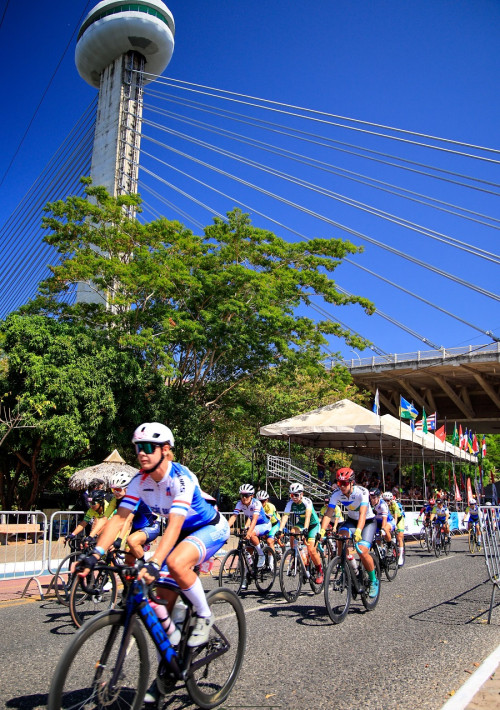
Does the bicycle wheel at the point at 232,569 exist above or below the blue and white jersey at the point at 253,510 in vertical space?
below

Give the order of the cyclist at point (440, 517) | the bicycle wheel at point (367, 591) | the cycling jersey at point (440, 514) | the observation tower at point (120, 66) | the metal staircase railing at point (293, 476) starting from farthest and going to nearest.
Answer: the observation tower at point (120, 66), the metal staircase railing at point (293, 476), the cycling jersey at point (440, 514), the cyclist at point (440, 517), the bicycle wheel at point (367, 591)

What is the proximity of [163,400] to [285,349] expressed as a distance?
15.9 feet

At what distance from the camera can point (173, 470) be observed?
4.24m

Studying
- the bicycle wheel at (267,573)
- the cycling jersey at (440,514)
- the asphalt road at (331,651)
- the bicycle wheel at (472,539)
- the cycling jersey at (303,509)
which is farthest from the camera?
the bicycle wheel at (472,539)

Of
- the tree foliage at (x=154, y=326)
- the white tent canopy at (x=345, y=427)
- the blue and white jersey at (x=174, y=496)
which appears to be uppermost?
the tree foliage at (x=154, y=326)

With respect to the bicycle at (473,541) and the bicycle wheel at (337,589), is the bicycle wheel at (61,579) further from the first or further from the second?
the bicycle at (473,541)

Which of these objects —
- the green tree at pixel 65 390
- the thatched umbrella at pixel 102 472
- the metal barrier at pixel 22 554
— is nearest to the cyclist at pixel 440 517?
the thatched umbrella at pixel 102 472

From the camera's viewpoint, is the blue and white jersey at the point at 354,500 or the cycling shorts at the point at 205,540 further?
the blue and white jersey at the point at 354,500

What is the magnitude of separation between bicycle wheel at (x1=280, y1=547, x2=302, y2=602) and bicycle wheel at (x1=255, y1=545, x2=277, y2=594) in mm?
371

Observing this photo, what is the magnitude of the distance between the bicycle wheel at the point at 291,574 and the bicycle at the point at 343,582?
1.34 m

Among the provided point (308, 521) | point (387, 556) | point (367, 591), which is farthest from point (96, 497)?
point (387, 556)

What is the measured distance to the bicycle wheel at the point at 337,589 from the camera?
7.25 m

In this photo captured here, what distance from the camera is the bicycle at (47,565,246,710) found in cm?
325

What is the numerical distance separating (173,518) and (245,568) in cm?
613
